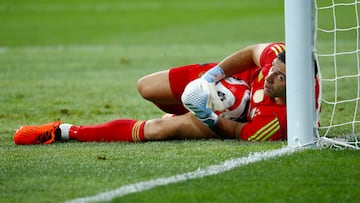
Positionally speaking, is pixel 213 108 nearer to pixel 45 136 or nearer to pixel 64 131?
pixel 64 131

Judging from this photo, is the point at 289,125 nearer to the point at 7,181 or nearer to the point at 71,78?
the point at 7,181

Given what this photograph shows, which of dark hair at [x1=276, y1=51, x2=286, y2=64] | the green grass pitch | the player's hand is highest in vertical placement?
dark hair at [x1=276, y1=51, x2=286, y2=64]

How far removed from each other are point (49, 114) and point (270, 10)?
16464 mm

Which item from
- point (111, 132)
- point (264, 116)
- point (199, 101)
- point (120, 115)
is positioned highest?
point (199, 101)

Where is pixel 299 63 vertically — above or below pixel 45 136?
above

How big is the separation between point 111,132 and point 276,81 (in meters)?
1.17

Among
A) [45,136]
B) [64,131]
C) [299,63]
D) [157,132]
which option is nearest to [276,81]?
[299,63]

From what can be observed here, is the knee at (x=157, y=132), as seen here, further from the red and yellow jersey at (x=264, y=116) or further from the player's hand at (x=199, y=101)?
the red and yellow jersey at (x=264, y=116)

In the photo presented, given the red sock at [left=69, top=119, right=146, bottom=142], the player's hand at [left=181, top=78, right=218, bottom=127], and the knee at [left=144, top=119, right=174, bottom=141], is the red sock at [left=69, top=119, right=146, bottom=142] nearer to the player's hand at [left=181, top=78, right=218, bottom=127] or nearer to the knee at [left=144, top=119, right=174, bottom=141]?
the knee at [left=144, top=119, right=174, bottom=141]

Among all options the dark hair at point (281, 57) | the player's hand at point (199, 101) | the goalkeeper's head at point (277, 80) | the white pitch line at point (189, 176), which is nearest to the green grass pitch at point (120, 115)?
the white pitch line at point (189, 176)

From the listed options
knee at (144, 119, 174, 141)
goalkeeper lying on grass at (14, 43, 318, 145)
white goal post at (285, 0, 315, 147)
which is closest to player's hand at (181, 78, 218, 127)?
goalkeeper lying on grass at (14, 43, 318, 145)

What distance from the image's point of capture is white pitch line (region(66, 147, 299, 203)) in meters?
4.51

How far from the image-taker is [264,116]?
598 cm

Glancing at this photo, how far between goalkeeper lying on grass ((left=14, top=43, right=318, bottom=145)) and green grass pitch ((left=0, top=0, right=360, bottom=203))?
4.5 inches
